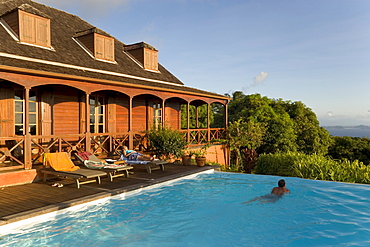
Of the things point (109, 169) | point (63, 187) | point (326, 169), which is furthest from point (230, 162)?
point (63, 187)

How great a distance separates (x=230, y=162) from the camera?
19.8 m

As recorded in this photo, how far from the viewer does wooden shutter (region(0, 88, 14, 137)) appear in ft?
32.9

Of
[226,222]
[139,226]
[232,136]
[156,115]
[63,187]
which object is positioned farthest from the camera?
[232,136]

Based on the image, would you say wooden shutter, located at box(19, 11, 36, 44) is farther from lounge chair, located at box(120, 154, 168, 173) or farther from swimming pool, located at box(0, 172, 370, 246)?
swimming pool, located at box(0, 172, 370, 246)

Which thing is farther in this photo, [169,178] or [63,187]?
[169,178]

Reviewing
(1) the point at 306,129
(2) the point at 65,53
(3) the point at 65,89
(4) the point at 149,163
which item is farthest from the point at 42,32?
(1) the point at 306,129

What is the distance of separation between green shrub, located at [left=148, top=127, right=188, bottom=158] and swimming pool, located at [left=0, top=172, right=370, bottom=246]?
3578mm

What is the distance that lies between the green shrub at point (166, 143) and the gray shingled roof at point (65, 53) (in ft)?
8.31

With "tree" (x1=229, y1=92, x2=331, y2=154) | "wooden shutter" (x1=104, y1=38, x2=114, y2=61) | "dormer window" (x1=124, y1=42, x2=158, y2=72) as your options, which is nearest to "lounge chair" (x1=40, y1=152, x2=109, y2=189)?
"wooden shutter" (x1=104, y1=38, x2=114, y2=61)

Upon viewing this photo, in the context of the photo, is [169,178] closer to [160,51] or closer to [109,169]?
[109,169]

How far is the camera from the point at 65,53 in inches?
518

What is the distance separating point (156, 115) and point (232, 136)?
525 centimetres

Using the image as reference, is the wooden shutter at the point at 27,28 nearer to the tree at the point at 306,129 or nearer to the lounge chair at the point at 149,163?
the lounge chair at the point at 149,163

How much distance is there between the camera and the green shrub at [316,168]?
10.7 meters
